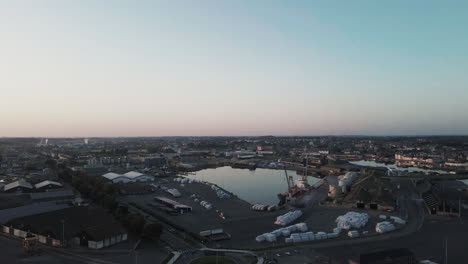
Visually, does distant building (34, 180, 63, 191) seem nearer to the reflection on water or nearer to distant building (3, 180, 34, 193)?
distant building (3, 180, 34, 193)

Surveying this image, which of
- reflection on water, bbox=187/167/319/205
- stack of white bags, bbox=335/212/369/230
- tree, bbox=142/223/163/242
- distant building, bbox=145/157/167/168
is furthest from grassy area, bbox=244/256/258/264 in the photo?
distant building, bbox=145/157/167/168

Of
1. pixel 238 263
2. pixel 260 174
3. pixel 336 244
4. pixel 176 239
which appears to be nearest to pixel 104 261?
pixel 176 239

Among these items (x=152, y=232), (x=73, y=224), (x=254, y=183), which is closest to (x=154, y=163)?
(x=254, y=183)

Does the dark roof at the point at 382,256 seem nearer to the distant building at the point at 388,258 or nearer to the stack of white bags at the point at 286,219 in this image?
the distant building at the point at 388,258

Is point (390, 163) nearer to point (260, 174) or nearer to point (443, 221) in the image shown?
point (260, 174)

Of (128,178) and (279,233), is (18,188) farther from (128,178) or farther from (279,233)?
(279,233)

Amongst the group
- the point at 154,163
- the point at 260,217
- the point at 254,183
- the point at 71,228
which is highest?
the point at 71,228
